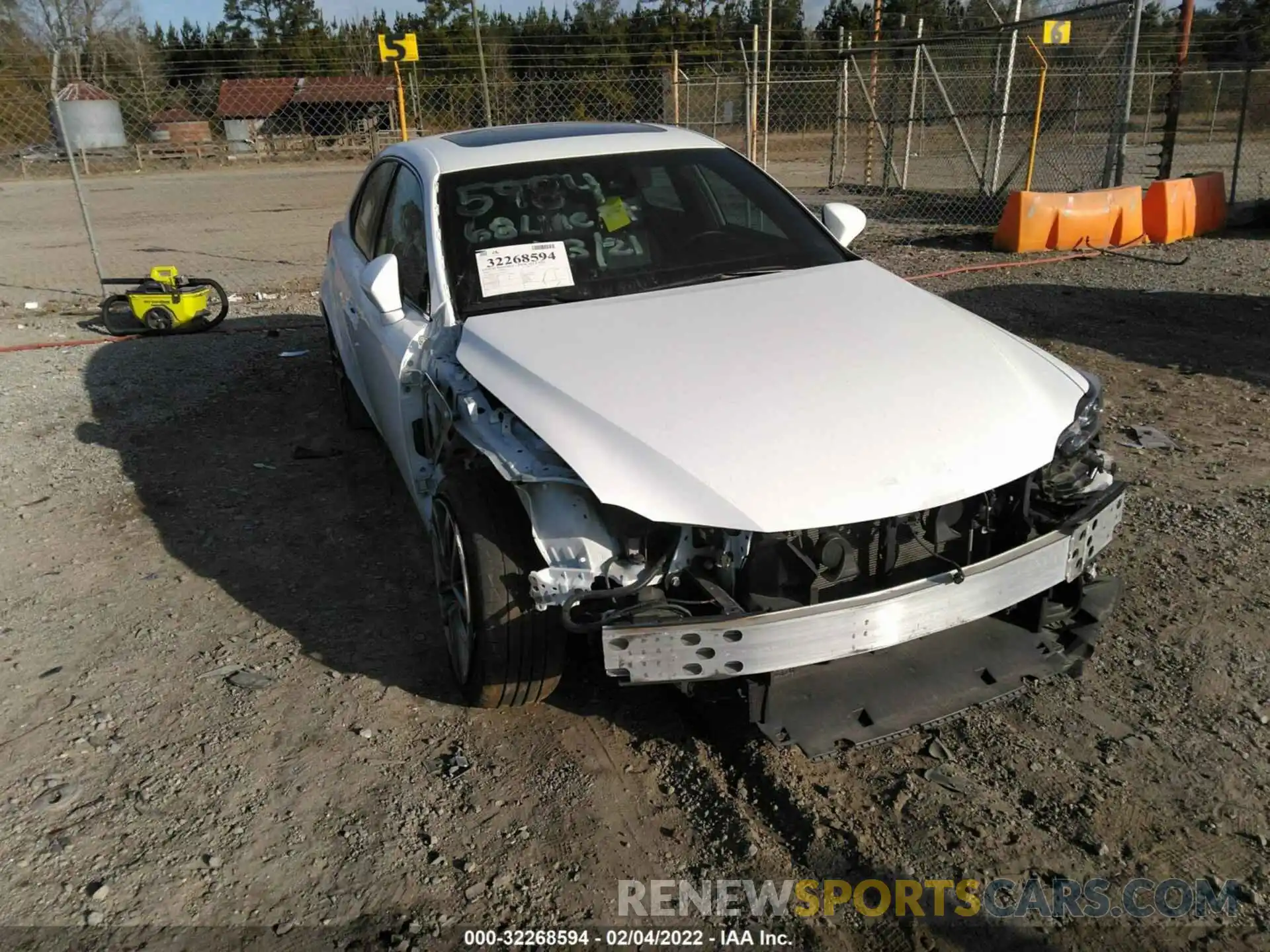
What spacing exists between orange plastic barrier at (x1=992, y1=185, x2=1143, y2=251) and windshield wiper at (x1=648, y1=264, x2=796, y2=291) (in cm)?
786

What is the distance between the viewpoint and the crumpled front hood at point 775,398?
2.63m

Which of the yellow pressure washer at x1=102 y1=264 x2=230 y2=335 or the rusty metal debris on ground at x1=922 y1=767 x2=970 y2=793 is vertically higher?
the yellow pressure washer at x1=102 y1=264 x2=230 y2=335

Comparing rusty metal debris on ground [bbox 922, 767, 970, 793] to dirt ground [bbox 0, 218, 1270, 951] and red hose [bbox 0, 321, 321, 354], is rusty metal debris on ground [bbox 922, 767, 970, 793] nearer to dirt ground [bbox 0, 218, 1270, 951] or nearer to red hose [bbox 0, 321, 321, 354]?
dirt ground [bbox 0, 218, 1270, 951]

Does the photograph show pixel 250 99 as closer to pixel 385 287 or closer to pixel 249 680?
pixel 385 287

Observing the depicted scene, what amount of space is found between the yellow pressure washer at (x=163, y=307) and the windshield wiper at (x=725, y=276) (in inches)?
241

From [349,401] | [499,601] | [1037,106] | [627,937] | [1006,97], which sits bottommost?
[627,937]

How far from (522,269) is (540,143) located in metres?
0.83

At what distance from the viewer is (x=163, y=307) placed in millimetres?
8453

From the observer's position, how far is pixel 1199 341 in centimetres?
705

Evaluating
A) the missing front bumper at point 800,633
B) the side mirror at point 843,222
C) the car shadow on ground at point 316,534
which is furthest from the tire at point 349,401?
the missing front bumper at point 800,633

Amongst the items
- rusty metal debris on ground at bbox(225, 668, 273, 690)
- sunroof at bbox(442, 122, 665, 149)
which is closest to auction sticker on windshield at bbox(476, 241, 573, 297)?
sunroof at bbox(442, 122, 665, 149)

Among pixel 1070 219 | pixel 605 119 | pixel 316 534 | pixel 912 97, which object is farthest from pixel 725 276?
pixel 605 119

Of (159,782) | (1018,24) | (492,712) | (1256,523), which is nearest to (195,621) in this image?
(159,782)

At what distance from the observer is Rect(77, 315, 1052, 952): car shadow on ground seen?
2.96 m
